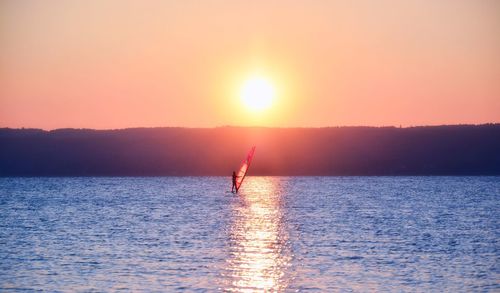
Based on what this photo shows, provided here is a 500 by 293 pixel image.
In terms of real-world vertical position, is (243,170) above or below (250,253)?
above

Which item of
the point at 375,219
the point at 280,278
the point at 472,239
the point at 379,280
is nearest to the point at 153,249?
the point at 280,278

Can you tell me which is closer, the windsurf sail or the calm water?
the calm water

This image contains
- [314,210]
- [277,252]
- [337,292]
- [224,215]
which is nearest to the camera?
[337,292]

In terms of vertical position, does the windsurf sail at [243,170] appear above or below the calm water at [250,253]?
above

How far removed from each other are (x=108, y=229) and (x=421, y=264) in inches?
1281

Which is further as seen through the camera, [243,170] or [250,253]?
[243,170]

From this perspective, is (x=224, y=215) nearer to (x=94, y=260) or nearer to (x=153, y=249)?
Result: (x=153, y=249)

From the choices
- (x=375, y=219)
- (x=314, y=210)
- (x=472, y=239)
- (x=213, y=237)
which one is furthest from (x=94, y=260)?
(x=314, y=210)

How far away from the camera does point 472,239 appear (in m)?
62.7

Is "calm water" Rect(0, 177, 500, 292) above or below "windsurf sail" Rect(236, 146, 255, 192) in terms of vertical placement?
below

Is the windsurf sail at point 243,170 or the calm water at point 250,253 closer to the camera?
the calm water at point 250,253

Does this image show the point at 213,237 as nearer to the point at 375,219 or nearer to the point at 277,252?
the point at 277,252

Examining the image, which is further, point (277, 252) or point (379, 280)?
point (277, 252)

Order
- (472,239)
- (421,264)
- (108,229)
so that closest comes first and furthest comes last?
(421,264) → (472,239) → (108,229)
